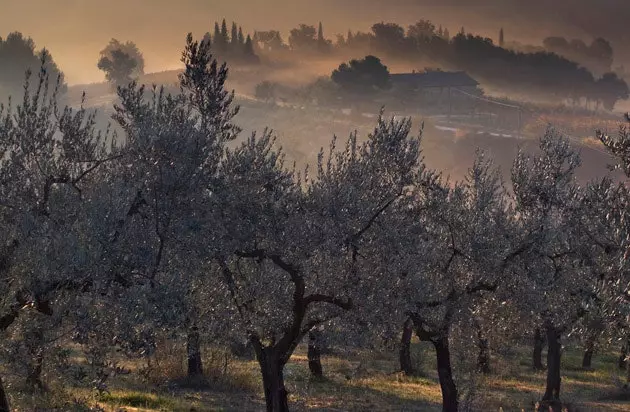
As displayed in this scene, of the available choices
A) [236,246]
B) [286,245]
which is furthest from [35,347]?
[286,245]

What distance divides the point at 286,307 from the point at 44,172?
941 centimetres

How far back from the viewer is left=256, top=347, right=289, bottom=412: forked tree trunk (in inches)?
972

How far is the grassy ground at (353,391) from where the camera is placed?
28531mm

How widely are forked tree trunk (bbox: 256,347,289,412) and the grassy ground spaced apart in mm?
3951

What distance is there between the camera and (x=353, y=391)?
35.8m

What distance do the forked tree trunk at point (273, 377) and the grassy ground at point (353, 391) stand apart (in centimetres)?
395

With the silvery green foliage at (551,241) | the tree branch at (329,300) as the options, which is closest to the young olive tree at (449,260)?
the silvery green foliage at (551,241)

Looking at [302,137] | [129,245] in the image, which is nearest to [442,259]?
[129,245]

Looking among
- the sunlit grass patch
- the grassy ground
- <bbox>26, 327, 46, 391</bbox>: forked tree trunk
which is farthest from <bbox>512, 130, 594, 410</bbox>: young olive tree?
<bbox>26, 327, 46, 391</bbox>: forked tree trunk

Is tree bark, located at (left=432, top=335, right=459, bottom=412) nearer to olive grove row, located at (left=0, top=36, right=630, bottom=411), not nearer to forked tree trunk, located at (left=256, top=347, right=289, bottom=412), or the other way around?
olive grove row, located at (left=0, top=36, right=630, bottom=411)

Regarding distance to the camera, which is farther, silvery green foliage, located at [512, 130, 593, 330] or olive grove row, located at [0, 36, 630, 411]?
silvery green foliage, located at [512, 130, 593, 330]

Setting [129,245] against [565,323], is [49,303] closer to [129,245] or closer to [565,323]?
[129,245]

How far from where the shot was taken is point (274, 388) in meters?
25.1

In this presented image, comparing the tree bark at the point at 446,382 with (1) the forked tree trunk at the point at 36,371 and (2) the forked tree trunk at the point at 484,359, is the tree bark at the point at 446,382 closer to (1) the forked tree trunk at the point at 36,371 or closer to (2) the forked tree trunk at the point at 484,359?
(2) the forked tree trunk at the point at 484,359
